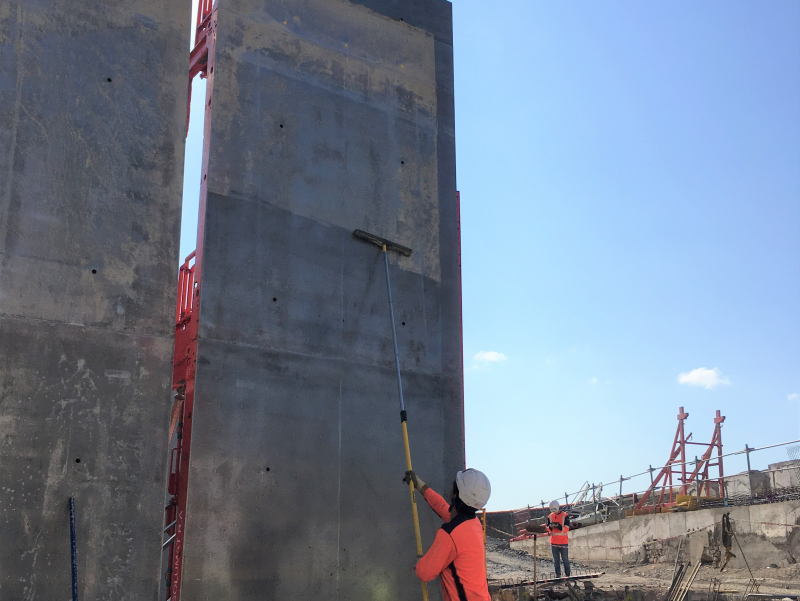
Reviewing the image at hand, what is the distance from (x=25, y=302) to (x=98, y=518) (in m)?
1.94

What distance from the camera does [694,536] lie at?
579 inches

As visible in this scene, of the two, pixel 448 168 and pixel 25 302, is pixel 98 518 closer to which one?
pixel 25 302

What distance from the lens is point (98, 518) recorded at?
6.18 meters

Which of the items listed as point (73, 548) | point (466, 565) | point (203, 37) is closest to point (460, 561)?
point (466, 565)

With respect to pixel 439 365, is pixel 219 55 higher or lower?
higher

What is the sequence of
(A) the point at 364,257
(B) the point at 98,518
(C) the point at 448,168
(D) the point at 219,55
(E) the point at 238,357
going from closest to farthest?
(B) the point at 98,518
(E) the point at 238,357
(D) the point at 219,55
(A) the point at 364,257
(C) the point at 448,168

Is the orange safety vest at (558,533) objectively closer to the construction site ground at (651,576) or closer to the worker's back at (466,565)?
the construction site ground at (651,576)

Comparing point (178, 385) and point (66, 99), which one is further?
point (178, 385)

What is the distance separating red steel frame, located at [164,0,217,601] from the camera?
23.3 ft

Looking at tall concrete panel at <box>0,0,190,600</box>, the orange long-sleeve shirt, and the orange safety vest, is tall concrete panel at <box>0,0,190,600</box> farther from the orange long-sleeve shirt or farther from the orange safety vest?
the orange safety vest

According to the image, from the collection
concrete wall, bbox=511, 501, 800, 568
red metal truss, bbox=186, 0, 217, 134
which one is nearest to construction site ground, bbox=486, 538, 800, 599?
concrete wall, bbox=511, 501, 800, 568

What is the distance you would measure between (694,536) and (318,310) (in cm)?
1045

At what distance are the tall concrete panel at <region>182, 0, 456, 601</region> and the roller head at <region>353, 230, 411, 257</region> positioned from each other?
3.8 inches

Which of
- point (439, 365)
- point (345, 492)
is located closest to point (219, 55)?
point (439, 365)
